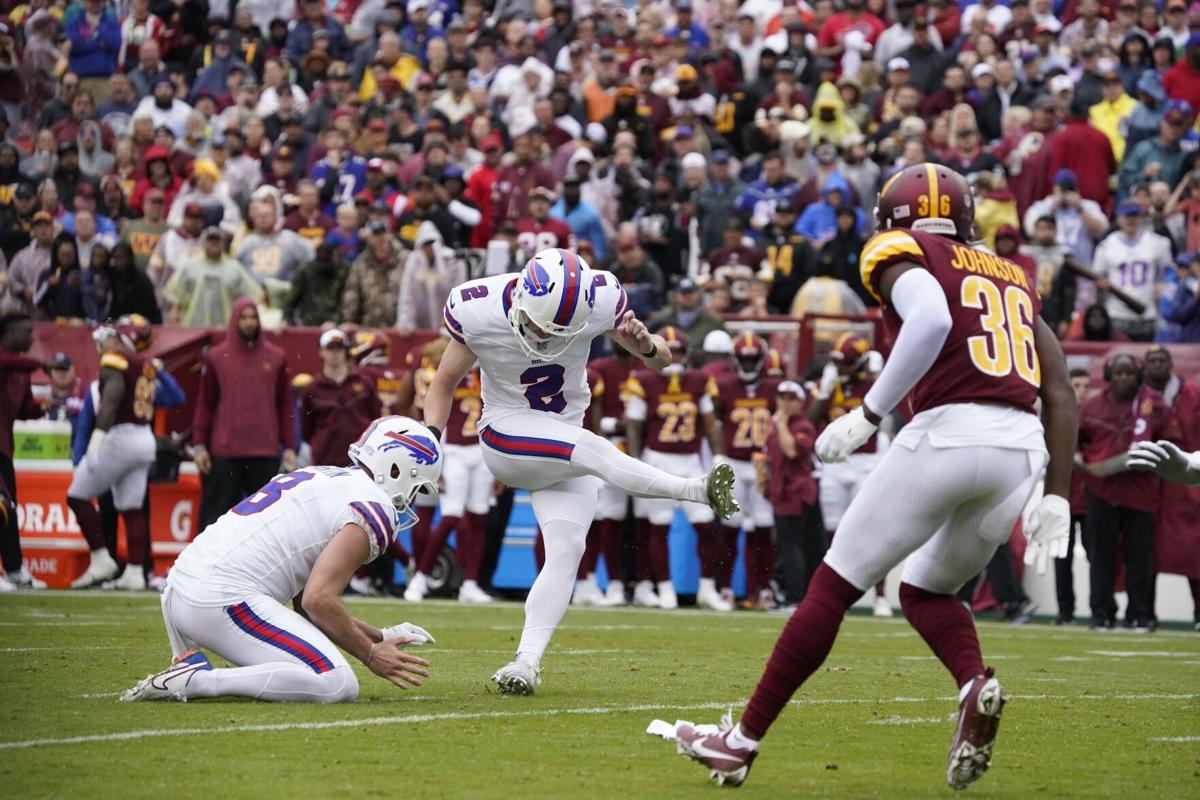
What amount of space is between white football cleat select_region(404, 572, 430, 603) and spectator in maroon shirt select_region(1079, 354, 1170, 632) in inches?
186

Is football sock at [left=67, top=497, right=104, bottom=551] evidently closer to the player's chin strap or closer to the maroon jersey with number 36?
the maroon jersey with number 36

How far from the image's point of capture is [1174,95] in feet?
52.9

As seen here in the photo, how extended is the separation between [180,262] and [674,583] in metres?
5.55

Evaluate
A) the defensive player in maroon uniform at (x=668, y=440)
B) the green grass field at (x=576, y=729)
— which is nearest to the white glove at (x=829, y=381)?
the defensive player in maroon uniform at (x=668, y=440)

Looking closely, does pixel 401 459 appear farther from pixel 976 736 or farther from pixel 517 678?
pixel 976 736

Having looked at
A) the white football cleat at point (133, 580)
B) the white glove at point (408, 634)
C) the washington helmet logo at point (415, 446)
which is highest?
the washington helmet logo at point (415, 446)

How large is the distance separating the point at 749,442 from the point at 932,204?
8.70 meters

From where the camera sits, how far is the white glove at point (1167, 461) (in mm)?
6297

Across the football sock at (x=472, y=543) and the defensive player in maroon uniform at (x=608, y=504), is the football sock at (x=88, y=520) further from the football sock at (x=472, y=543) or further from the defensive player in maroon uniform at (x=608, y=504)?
the defensive player in maroon uniform at (x=608, y=504)

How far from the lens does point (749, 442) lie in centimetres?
1395

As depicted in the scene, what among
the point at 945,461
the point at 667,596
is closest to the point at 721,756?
the point at 945,461

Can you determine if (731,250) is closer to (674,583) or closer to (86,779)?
(674,583)

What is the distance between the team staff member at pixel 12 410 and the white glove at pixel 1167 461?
26.7 ft

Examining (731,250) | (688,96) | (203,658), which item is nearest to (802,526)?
(731,250)
